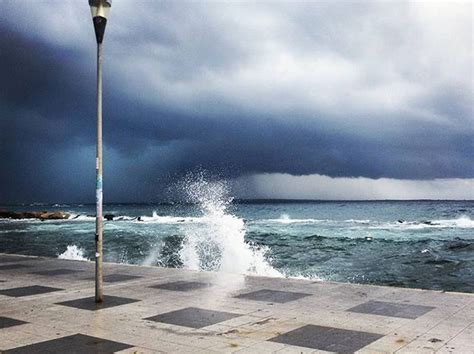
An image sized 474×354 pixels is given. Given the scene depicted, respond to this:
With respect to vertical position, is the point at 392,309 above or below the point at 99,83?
below

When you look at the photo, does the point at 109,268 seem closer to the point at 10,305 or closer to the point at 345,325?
the point at 10,305

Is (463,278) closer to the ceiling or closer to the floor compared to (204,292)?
closer to the floor

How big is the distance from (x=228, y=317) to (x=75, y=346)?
2.34 metres

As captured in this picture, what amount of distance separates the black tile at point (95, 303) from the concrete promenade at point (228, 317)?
2 centimetres

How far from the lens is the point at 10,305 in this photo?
8.26m

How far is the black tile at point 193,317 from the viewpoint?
680 cm

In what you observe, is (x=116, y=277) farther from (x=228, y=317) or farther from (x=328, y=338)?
(x=328, y=338)

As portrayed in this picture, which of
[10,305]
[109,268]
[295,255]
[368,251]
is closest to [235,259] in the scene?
[295,255]

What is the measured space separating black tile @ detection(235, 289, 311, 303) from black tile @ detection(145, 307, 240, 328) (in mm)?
1347

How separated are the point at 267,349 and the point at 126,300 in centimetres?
391

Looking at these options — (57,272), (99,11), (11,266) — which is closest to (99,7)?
(99,11)

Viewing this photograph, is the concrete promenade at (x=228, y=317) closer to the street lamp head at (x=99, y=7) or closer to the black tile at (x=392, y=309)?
the black tile at (x=392, y=309)

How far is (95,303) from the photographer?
8273mm

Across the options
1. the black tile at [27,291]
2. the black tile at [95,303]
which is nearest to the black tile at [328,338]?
the black tile at [95,303]
